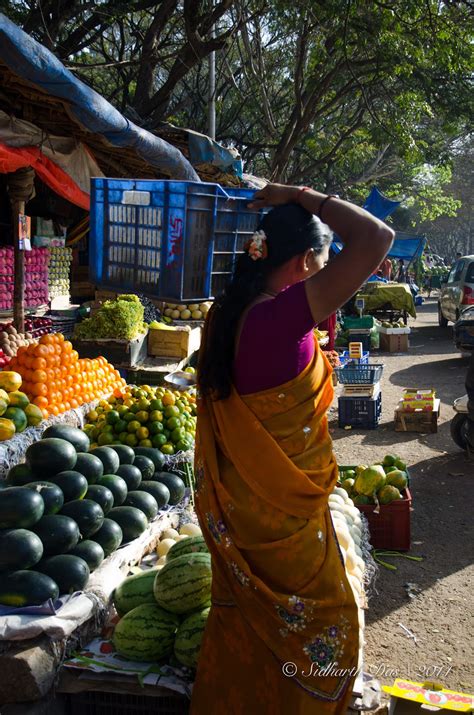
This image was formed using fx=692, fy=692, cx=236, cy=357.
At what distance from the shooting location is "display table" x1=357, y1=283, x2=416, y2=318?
18.7 metres

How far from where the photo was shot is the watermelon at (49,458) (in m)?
3.71

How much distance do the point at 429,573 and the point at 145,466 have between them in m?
2.17

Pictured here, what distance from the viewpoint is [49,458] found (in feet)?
12.2

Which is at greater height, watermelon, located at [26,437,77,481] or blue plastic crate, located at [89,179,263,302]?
blue plastic crate, located at [89,179,263,302]

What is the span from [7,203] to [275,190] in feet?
32.7

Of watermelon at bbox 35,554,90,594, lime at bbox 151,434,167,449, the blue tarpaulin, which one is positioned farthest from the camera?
lime at bbox 151,434,167,449

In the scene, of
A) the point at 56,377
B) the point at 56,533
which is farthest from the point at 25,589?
the point at 56,377

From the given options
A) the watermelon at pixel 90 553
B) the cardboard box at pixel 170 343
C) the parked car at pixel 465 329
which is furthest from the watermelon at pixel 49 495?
the parked car at pixel 465 329

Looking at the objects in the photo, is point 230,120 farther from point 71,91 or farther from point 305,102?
point 71,91

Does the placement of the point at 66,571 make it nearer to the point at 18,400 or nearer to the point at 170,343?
the point at 18,400

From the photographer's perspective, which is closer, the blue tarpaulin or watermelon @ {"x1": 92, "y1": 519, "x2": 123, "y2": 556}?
watermelon @ {"x1": 92, "y1": 519, "x2": 123, "y2": 556}

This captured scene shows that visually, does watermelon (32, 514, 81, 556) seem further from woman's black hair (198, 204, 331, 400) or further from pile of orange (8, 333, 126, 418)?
pile of orange (8, 333, 126, 418)

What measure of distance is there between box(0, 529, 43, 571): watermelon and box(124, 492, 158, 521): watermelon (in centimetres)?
95

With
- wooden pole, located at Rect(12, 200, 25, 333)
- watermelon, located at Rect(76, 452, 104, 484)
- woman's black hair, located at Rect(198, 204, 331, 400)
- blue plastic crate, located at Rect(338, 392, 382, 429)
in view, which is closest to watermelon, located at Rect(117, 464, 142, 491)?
watermelon, located at Rect(76, 452, 104, 484)
